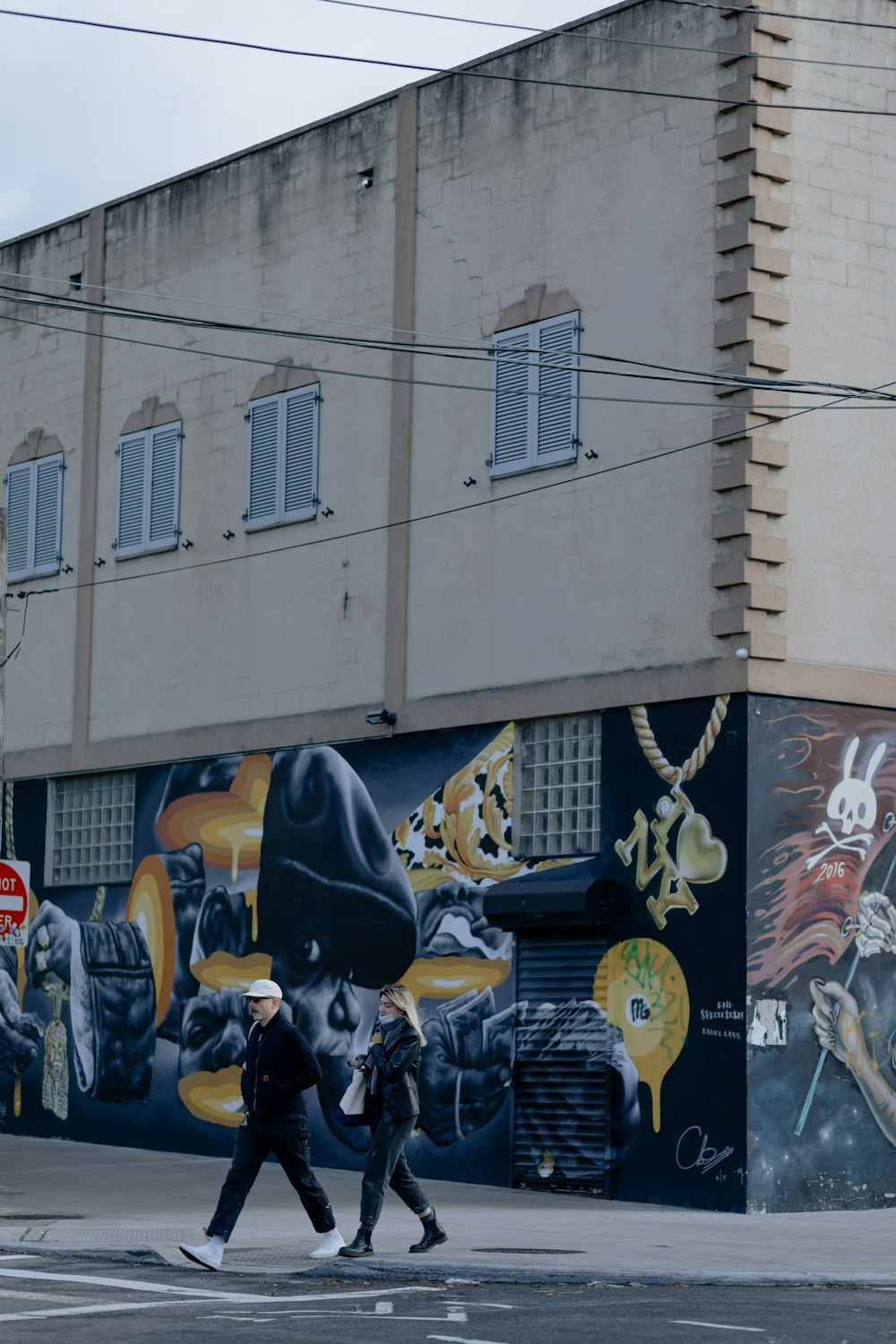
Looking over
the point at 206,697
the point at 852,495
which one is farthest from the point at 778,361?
the point at 206,697

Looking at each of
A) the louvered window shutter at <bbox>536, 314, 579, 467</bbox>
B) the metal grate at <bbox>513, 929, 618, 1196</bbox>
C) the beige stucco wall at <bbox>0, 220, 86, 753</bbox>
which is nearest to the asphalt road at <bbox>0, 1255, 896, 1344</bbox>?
the metal grate at <bbox>513, 929, 618, 1196</bbox>

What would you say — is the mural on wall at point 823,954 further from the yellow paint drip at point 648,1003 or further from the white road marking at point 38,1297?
the white road marking at point 38,1297

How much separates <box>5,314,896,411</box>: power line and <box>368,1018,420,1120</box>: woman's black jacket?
22.0 ft

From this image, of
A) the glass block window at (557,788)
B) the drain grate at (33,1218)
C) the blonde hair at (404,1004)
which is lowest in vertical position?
the drain grate at (33,1218)

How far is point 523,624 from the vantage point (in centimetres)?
2034

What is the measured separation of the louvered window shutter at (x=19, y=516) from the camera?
26.7 meters

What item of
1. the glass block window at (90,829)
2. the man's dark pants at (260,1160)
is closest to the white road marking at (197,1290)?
the man's dark pants at (260,1160)

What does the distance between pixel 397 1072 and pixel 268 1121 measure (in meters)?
1.02

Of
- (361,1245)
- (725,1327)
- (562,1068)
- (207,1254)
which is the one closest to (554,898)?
(562,1068)

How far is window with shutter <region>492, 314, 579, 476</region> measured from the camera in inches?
794

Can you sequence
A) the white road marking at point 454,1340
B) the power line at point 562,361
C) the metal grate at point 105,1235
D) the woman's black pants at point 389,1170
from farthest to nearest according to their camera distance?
the power line at point 562,361 < the metal grate at point 105,1235 < the woman's black pants at point 389,1170 < the white road marking at point 454,1340

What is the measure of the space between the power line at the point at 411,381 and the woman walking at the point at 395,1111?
6652 millimetres

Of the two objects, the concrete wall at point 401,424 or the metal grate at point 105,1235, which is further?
the concrete wall at point 401,424

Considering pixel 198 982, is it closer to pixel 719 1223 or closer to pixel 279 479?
pixel 279 479
